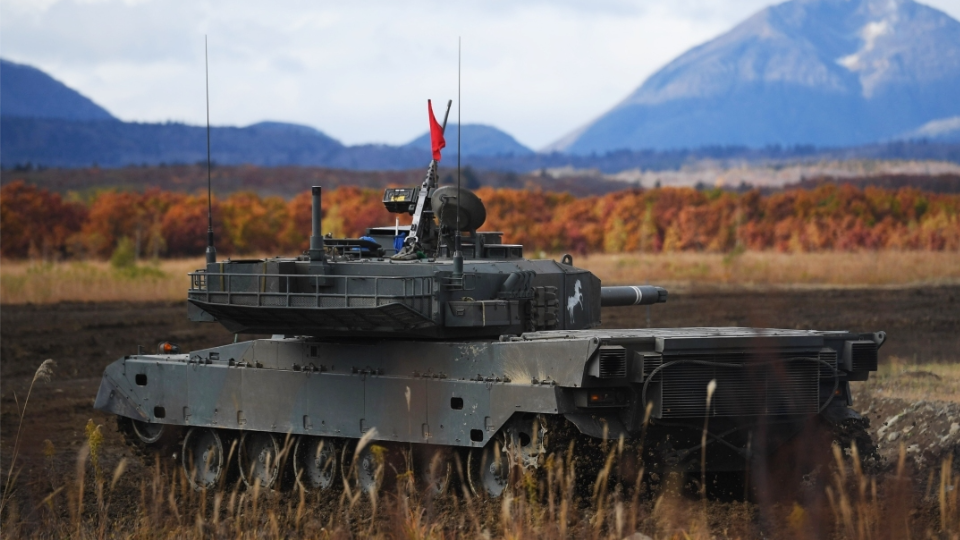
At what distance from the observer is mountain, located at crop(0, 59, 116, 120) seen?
184875 mm

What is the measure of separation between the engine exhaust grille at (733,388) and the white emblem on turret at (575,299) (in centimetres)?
280

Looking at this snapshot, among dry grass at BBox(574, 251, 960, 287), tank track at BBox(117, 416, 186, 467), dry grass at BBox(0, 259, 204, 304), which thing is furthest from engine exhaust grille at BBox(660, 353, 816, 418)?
dry grass at BBox(0, 259, 204, 304)

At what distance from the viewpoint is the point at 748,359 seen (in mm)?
10031

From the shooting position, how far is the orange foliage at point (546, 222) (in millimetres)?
47531

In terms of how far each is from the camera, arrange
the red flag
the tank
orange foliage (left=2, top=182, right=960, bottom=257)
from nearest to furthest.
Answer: the tank, the red flag, orange foliage (left=2, top=182, right=960, bottom=257)

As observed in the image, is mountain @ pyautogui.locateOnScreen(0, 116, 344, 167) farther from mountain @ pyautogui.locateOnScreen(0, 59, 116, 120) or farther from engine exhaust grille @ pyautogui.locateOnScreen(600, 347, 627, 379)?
engine exhaust grille @ pyautogui.locateOnScreen(600, 347, 627, 379)

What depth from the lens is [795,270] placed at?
3841 cm

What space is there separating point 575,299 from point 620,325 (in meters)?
15.0

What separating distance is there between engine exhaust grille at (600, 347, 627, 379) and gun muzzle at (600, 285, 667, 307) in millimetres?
3642

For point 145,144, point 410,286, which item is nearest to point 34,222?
point 410,286

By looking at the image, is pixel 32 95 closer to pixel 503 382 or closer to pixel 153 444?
pixel 153 444

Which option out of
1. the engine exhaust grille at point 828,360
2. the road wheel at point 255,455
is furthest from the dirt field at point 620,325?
the engine exhaust grille at point 828,360

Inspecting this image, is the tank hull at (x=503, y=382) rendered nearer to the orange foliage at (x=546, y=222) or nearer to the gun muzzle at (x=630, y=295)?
the gun muzzle at (x=630, y=295)

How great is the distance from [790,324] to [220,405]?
1554cm
